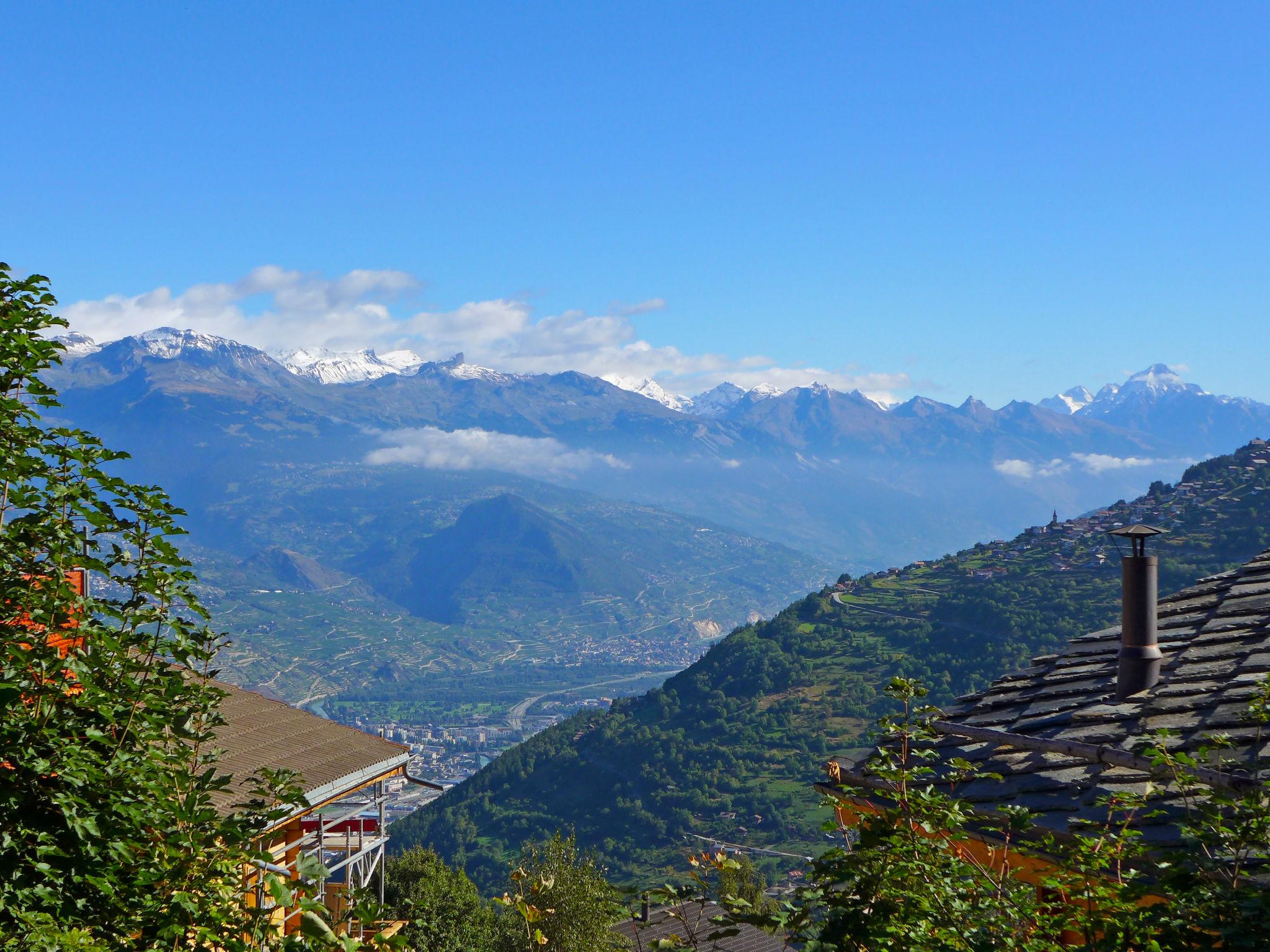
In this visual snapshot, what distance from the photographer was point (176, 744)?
14.1ft

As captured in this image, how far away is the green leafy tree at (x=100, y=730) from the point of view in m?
3.74

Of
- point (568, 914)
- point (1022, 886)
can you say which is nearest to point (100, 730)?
point (1022, 886)

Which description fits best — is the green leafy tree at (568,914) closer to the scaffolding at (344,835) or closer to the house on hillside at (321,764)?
the scaffolding at (344,835)

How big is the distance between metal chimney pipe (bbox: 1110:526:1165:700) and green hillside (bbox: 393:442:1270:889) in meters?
58.7

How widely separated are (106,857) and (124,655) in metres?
0.73

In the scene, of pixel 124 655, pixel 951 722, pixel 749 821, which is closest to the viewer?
pixel 124 655

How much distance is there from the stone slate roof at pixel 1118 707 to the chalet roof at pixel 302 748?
7.11 metres

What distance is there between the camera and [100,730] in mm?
4031

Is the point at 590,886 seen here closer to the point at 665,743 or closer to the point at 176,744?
the point at 176,744

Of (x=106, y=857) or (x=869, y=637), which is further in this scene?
(x=869, y=637)

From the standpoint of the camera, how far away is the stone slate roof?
18.9 ft

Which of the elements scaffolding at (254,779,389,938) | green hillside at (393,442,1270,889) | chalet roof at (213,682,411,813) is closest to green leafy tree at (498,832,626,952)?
scaffolding at (254,779,389,938)

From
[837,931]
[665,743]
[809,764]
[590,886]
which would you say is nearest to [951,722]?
[837,931]

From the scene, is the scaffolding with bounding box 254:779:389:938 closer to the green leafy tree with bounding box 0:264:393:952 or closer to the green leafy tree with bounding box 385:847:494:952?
the green leafy tree with bounding box 0:264:393:952
